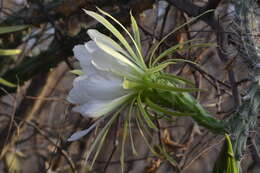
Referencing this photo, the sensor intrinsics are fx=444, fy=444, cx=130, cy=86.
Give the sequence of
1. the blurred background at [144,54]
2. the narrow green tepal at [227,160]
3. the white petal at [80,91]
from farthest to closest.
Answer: the blurred background at [144,54] < the white petal at [80,91] < the narrow green tepal at [227,160]

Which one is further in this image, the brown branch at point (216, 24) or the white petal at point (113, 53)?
the brown branch at point (216, 24)

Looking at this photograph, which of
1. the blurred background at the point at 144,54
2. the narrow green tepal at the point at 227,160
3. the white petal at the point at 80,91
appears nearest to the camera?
the narrow green tepal at the point at 227,160

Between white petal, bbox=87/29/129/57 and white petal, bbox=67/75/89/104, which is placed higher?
white petal, bbox=87/29/129/57

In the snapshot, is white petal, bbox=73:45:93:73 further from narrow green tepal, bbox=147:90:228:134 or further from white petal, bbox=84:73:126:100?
narrow green tepal, bbox=147:90:228:134

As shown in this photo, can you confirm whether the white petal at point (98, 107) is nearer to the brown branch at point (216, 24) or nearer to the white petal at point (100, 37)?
the white petal at point (100, 37)

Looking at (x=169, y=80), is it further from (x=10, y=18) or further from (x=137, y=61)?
(x=10, y=18)

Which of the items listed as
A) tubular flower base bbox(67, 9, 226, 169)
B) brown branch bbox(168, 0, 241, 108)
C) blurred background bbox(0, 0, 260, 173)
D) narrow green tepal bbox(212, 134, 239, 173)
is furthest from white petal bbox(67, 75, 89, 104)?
brown branch bbox(168, 0, 241, 108)

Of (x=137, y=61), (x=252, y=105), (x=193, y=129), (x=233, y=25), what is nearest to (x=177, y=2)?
(x=233, y=25)

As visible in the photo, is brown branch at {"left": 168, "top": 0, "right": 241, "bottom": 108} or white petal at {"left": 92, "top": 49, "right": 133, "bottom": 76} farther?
brown branch at {"left": 168, "top": 0, "right": 241, "bottom": 108}

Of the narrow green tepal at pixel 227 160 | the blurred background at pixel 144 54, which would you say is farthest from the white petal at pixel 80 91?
the narrow green tepal at pixel 227 160
